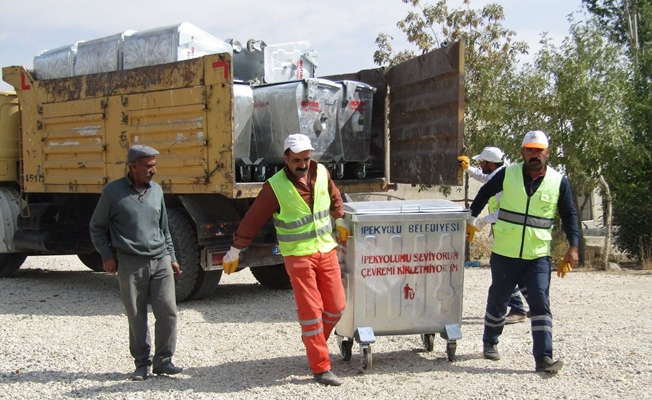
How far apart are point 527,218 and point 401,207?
87cm

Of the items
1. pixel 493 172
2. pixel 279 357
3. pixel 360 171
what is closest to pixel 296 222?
pixel 279 357

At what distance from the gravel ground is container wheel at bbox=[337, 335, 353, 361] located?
0.06 metres

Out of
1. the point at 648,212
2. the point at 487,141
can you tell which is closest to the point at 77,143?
the point at 487,141

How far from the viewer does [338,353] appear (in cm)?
582

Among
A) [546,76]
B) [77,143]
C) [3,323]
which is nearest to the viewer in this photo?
[3,323]

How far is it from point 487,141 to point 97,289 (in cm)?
602

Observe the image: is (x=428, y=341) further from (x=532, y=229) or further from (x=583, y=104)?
(x=583, y=104)

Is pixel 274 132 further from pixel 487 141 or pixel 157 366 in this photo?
pixel 487 141

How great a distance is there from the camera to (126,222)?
4977 millimetres

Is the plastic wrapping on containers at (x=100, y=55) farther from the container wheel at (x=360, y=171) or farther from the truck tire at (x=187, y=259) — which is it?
the container wheel at (x=360, y=171)

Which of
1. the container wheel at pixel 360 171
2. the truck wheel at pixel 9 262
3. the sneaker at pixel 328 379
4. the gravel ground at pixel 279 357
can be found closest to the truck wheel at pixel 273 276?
the gravel ground at pixel 279 357

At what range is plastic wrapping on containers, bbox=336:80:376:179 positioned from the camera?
8.04 metres

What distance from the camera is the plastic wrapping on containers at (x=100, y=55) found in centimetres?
834

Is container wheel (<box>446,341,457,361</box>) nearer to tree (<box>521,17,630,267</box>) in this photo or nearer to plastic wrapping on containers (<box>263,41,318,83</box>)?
plastic wrapping on containers (<box>263,41,318,83</box>)
